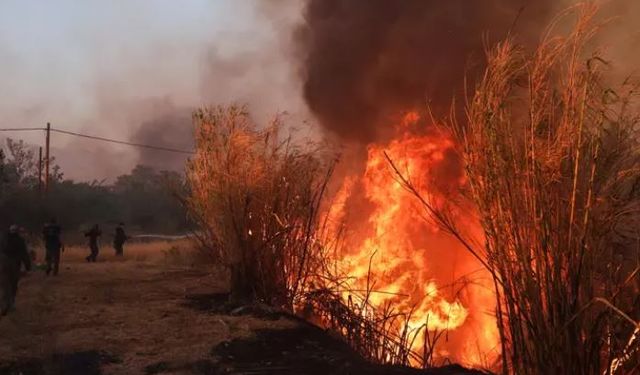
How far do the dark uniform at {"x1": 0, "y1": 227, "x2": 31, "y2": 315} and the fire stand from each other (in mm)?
5133

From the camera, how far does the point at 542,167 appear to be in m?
3.38

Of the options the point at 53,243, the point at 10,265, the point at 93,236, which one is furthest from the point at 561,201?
the point at 93,236

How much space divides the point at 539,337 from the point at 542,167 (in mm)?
992

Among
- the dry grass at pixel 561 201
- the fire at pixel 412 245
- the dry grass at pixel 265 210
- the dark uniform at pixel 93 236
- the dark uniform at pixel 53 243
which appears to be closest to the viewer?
the dry grass at pixel 561 201

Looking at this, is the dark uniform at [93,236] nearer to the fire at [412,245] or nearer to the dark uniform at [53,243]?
the dark uniform at [53,243]

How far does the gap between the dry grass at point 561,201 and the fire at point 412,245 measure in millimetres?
5989

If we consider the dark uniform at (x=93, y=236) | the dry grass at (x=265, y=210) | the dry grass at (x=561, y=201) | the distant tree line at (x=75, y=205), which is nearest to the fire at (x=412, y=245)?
the dry grass at (x=265, y=210)

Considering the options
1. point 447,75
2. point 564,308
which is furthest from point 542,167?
point 447,75

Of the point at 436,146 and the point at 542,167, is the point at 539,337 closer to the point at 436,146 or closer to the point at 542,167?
the point at 542,167

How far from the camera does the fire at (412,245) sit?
9.70 metres

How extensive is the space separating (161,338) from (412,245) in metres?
5.41

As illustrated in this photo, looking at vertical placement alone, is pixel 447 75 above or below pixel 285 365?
above

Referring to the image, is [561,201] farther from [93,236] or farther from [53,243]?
[93,236]

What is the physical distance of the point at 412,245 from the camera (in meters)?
10.8
